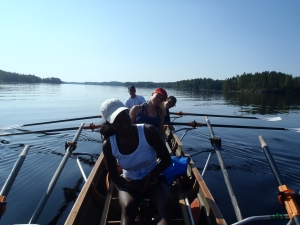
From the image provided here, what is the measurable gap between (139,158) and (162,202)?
0.67 meters

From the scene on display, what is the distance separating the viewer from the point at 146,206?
10.8 feet

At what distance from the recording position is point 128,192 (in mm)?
3281

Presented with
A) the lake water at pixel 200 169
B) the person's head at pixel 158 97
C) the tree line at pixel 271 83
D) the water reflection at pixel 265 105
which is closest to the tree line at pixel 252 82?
the tree line at pixel 271 83

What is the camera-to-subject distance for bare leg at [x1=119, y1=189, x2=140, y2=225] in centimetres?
299

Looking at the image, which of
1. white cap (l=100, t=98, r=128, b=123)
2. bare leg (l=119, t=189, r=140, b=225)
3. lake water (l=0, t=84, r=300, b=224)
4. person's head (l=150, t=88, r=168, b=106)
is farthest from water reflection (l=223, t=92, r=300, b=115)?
white cap (l=100, t=98, r=128, b=123)

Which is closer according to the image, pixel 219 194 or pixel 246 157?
pixel 219 194

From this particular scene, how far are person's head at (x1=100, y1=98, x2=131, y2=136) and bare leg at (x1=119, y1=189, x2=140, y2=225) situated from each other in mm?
905

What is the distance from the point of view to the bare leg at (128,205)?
2.99 metres

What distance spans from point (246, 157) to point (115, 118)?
8323mm

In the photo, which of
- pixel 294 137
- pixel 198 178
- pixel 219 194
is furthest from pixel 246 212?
pixel 294 137

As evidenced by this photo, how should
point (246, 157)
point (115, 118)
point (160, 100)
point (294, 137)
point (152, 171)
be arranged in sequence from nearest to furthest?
point (115, 118) < point (152, 171) < point (160, 100) < point (246, 157) < point (294, 137)

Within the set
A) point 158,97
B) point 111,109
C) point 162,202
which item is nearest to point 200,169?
point 158,97

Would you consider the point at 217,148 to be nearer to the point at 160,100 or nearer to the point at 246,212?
the point at 246,212

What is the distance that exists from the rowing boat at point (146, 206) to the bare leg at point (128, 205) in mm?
181
